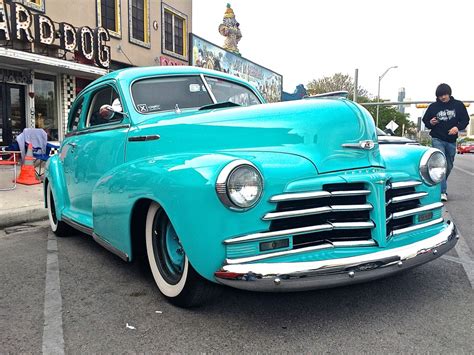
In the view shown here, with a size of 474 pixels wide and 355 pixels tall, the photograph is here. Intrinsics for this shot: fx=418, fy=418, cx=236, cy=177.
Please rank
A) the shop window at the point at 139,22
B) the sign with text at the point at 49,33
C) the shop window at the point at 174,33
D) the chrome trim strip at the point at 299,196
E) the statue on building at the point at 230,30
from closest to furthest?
1. the chrome trim strip at the point at 299,196
2. the sign with text at the point at 49,33
3. the shop window at the point at 139,22
4. the shop window at the point at 174,33
5. the statue on building at the point at 230,30

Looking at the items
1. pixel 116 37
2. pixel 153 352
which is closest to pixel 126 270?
pixel 153 352

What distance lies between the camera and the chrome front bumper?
2.12 m

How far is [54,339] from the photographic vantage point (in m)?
2.33

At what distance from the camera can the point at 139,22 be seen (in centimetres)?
1597

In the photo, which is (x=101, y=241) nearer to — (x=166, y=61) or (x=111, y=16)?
(x=111, y=16)

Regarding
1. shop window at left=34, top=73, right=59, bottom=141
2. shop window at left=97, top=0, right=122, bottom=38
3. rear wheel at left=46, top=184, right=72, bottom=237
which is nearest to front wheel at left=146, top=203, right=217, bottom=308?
rear wheel at left=46, top=184, right=72, bottom=237

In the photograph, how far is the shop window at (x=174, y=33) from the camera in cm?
1747

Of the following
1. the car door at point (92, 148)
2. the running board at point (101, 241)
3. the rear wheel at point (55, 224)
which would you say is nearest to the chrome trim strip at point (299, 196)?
the running board at point (101, 241)

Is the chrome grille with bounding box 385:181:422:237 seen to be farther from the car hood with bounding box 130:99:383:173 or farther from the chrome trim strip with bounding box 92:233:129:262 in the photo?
the chrome trim strip with bounding box 92:233:129:262

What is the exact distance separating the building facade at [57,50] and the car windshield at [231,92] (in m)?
8.30

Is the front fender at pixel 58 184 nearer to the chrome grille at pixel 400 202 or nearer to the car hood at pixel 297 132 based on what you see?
the car hood at pixel 297 132

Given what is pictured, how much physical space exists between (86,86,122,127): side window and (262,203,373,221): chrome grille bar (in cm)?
184

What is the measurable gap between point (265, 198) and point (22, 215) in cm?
470

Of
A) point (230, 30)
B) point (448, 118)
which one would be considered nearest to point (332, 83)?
point (230, 30)
